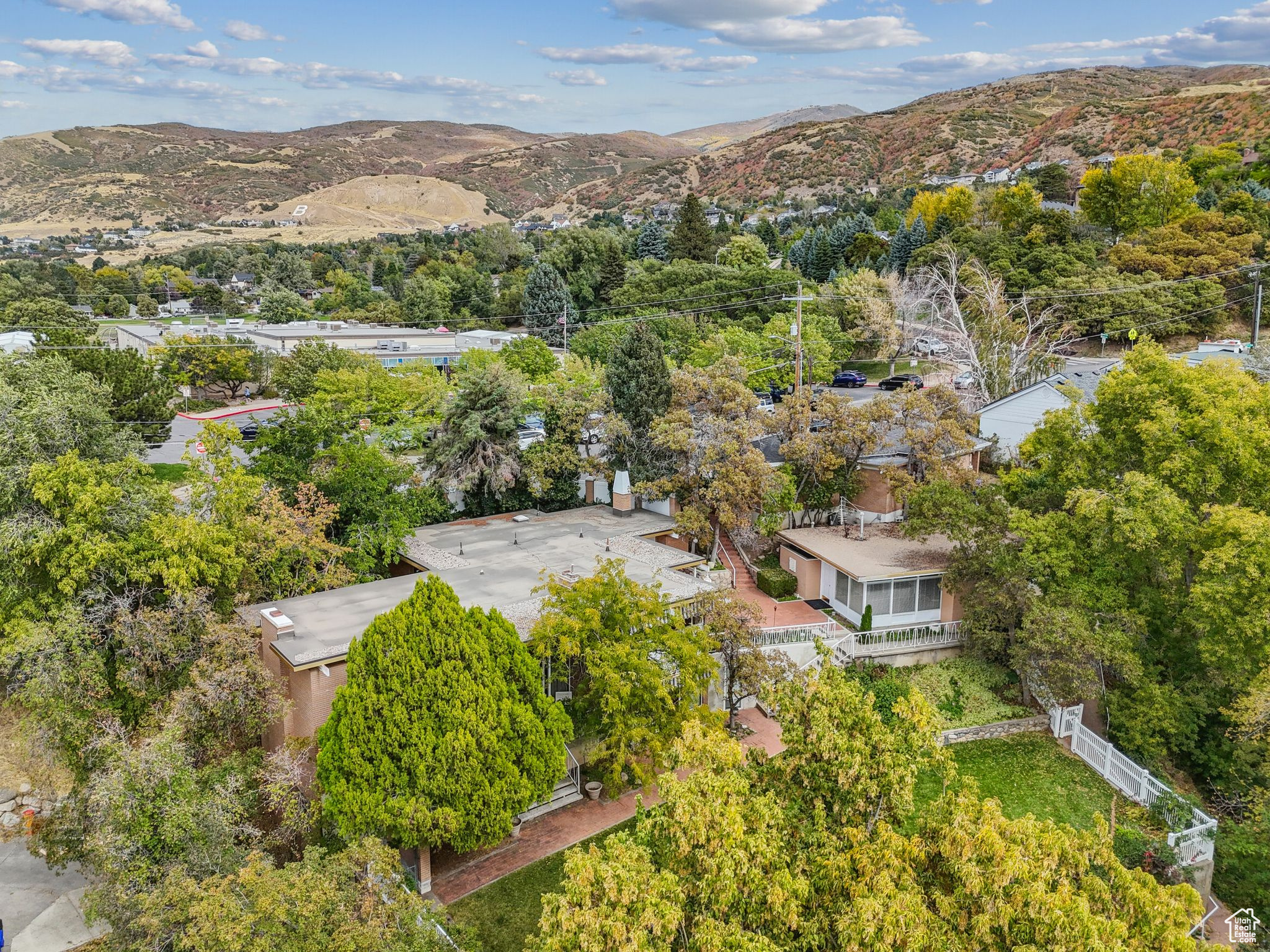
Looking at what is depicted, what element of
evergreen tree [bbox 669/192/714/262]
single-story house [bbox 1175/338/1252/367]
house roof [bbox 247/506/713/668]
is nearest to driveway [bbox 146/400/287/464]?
house roof [bbox 247/506/713/668]

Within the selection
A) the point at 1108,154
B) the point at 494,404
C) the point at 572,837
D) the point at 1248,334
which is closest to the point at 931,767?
the point at 572,837

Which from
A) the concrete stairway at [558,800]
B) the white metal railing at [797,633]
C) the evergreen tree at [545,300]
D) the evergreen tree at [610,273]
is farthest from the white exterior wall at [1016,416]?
the evergreen tree at [610,273]

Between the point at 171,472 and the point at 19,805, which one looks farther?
the point at 171,472

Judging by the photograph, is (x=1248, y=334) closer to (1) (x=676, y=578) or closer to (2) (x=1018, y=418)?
(2) (x=1018, y=418)

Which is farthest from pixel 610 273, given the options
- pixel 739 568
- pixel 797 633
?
pixel 797 633

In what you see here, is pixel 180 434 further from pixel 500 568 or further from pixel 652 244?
pixel 652 244

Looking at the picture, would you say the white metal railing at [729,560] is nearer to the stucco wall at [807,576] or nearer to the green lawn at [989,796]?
the stucco wall at [807,576]
